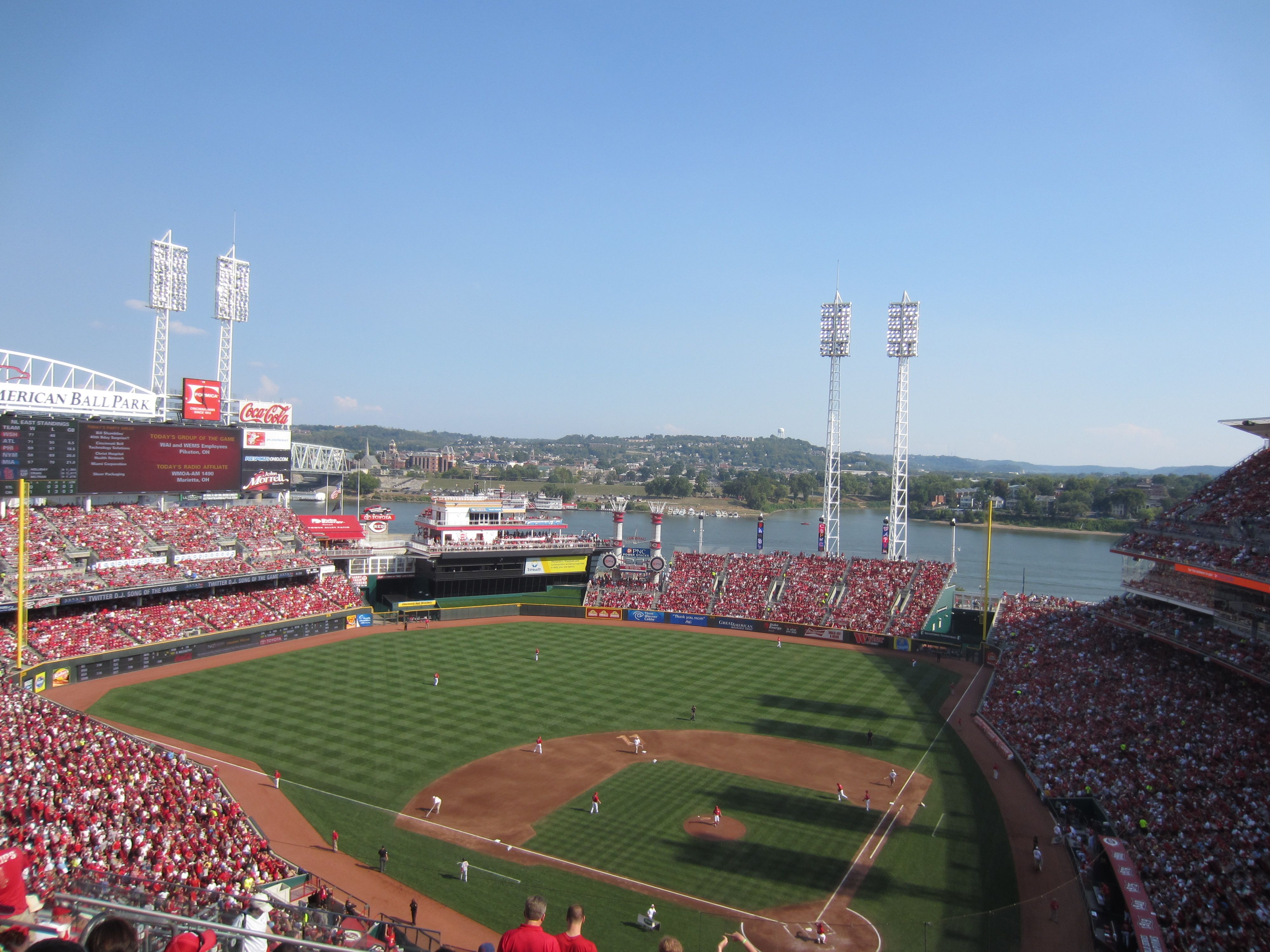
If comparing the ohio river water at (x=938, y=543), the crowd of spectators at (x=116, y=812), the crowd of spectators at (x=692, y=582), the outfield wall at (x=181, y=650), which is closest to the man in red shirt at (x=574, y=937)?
the crowd of spectators at (x=116, y=812)

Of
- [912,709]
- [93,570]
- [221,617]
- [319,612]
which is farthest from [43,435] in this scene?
[912,709]

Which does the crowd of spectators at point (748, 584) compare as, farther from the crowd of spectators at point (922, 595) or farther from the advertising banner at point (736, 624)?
the crowd of spectators at point (922, 595)

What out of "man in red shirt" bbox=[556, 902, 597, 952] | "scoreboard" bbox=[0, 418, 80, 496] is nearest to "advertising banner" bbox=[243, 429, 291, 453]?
"scoreboard" bbox=[0, 418, 80, 496]

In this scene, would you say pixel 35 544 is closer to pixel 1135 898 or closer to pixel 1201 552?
pixel 1135 898

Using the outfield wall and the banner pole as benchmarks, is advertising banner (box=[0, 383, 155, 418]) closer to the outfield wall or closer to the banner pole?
the banner pole

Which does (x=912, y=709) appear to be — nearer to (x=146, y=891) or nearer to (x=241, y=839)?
(x=241, y=839)

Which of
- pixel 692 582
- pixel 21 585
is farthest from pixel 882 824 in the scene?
pixel 692 582
